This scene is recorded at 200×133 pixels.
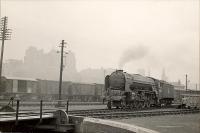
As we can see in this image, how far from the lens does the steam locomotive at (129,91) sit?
95.8 feet

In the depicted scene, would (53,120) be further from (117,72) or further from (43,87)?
(43,87)

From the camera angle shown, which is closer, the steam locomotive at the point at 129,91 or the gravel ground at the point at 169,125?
the gravel ground at the point at 169,125

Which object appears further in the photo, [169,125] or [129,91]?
[129,91]

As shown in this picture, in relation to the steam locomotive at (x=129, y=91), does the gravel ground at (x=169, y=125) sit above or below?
below

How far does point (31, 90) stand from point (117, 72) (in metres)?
22.4

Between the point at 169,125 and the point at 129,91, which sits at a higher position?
the point at 129,91

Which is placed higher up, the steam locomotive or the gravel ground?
the steam locomotive

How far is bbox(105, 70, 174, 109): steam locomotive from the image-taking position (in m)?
29.2

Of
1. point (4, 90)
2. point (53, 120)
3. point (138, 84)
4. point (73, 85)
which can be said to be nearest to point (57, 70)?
point (73, 85)

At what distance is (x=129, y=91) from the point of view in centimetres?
2938

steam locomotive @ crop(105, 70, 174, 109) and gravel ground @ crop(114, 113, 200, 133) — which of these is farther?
steam locomotive @ crop(105, 70, 174, 109)

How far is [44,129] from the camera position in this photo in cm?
1594

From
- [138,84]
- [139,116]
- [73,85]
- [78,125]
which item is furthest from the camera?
[73,85]

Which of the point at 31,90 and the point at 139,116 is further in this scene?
the point at 31,90
